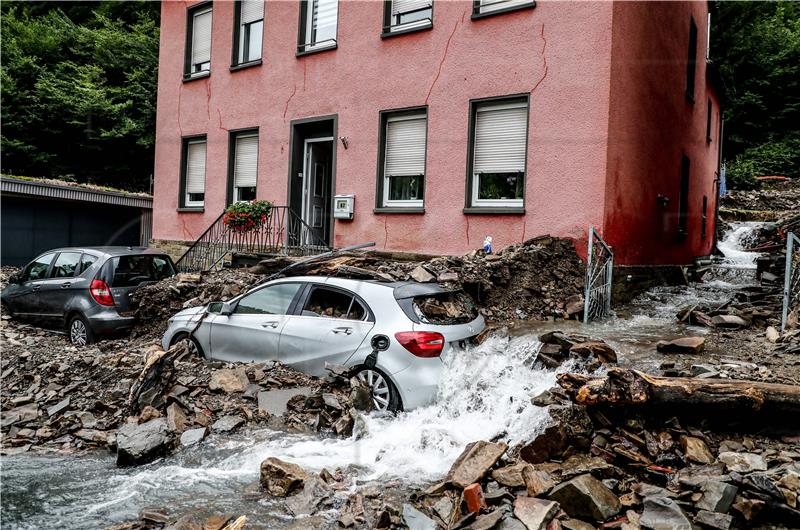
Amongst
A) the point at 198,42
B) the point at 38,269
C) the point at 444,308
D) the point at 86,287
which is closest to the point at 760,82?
the point at 198,42

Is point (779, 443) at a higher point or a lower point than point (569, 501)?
higher

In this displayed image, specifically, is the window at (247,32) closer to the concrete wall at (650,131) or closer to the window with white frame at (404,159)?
the window with white frame at (404,159)

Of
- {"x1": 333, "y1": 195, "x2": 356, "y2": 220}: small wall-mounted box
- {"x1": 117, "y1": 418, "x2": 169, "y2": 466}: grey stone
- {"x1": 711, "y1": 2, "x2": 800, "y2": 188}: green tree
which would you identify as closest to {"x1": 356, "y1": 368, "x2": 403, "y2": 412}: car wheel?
{"x1": 117, "y1": 418, "x2": 169, "y2": 466}: grey stone

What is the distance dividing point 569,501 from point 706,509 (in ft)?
2.89

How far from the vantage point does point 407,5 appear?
39.1ft

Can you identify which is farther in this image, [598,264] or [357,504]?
[598,264]

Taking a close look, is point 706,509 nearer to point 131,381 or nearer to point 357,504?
point 357,504

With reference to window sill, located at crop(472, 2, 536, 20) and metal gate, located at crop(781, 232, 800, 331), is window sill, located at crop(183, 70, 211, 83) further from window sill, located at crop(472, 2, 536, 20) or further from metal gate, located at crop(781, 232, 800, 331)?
metal gate, located at crop(781, 232, 800, 331)

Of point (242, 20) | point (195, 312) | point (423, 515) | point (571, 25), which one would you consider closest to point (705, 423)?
point (423, 515)

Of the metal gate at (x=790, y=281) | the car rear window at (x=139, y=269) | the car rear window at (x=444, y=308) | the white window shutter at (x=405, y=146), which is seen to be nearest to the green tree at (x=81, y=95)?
the car rear window at (x=139, y=269)

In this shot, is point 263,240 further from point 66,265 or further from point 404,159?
point 66,265

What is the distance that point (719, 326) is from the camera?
8.63m

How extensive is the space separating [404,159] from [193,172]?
6925 mm

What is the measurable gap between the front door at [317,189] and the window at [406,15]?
2858 millimetres
